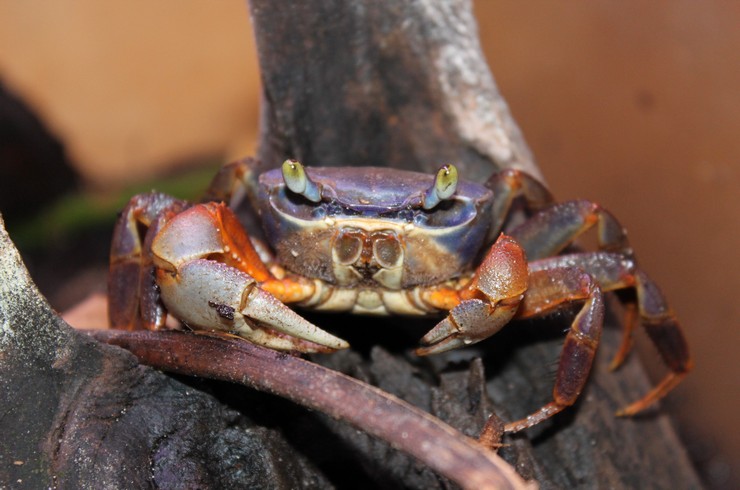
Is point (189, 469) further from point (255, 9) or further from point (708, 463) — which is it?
point (708, 463)

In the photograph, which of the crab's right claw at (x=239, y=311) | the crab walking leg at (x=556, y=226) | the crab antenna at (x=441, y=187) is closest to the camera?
the crab's right claw at (x=239, y=311)

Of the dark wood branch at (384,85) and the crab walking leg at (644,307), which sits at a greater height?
the dark wood branch at (384,85)

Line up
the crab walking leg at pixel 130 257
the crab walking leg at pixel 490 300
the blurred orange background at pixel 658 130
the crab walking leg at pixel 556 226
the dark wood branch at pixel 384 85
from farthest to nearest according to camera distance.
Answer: the blurred orange background at pixel 658 130 < the dark wood branch at pixel 384 85 < the crab walking leg at pixel 556 226 < the crab walking leg at pixel 130 257 < the crab walking leg at pixel 490 300

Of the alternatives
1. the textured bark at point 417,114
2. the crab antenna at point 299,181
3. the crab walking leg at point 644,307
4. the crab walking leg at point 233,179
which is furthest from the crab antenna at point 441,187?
the crab walking leg at point 233,179

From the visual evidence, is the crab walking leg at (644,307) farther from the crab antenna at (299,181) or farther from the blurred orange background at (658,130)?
the blurred orange background at (658,130)

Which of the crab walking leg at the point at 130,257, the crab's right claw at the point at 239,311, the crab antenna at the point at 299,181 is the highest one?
the crab antenna at the point at 299,181

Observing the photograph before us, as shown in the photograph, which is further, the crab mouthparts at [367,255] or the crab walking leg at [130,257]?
the crab walking leg at [130,257]

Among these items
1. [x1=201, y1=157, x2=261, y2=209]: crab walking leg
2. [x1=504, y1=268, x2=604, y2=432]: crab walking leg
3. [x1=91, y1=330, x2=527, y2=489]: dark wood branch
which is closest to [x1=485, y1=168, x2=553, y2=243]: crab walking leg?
[x1=504, y1=268, x2=604, y2=432]: crab walking leg
